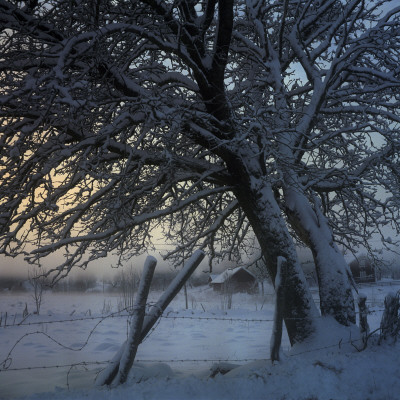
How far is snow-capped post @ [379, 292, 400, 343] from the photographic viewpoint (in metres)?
5.17

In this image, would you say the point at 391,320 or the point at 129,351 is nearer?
the point at 129,351

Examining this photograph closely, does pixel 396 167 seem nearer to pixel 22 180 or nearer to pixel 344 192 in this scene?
pixel 344 192

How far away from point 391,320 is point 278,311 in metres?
1.65

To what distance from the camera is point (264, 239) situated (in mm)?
6594

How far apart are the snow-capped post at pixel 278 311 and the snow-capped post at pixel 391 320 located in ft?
4.78

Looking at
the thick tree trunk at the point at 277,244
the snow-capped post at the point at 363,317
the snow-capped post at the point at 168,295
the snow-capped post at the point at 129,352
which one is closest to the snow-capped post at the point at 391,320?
the snow-capped post at the point at 363,317

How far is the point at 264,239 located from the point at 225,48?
3.15 m

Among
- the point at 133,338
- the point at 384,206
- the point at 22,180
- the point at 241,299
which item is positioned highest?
the point at 22,180

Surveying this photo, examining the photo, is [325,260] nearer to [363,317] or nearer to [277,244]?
[277,244]

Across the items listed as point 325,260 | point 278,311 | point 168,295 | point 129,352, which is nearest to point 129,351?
point 129,352

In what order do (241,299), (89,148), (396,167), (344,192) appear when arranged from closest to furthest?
(89,148)
(396,167)
(344,192)
(241,299)

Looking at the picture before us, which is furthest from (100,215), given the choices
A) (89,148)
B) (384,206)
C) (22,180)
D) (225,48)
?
(384,206)

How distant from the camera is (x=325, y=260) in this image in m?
6.95

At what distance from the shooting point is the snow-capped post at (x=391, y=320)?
5169 mm
